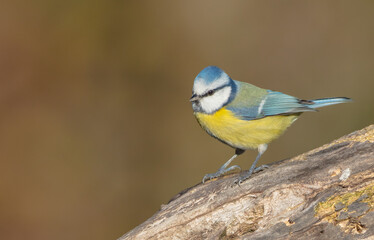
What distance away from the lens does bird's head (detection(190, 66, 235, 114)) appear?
2348mm

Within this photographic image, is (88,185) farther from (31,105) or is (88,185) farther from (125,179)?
(31,105)

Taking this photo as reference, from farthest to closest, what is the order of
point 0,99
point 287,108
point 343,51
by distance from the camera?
point 343,51
point 0,99
point 287,108

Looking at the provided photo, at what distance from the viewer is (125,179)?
3.69 meters

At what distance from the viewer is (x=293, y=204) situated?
185 centimetres

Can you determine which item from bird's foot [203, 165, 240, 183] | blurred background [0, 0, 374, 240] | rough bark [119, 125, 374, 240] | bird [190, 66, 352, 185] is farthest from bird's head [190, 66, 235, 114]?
blurred background [0, 0, 374, 240]

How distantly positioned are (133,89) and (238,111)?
1611 millimetres

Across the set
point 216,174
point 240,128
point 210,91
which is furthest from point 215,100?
point 216,174

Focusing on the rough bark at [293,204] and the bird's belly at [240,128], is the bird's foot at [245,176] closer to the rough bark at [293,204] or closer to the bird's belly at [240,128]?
the rough bark at [293,204]

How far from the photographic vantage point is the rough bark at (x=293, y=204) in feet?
5.78

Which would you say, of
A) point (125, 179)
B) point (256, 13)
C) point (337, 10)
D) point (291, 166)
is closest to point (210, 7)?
point (256, 13)

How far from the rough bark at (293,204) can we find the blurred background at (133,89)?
63.4 inches

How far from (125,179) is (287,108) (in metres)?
1.79

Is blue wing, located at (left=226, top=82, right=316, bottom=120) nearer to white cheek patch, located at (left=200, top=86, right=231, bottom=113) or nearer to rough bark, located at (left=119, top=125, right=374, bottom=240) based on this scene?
white cheek patch, located at (left=200, top=86, right=231, bottom=113)

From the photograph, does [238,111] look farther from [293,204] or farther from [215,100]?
[293,204]
